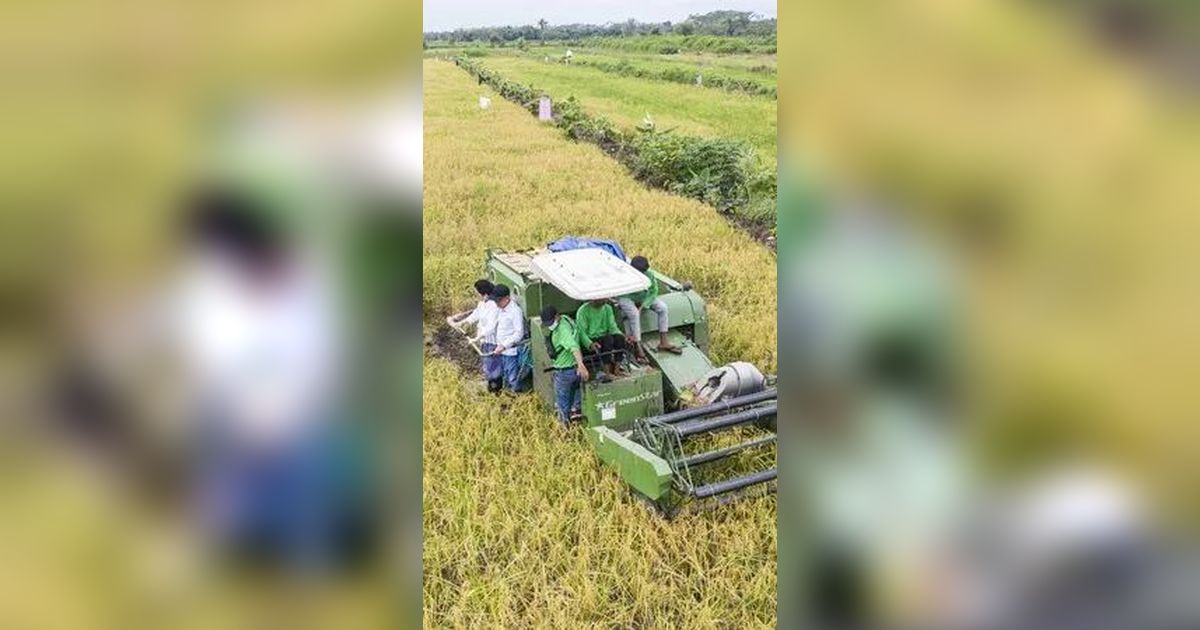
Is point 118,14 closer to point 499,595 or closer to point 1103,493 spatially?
point 1103,493

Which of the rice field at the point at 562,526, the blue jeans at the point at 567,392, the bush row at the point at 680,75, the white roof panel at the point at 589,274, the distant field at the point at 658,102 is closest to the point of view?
the rice field at the point at 562,526

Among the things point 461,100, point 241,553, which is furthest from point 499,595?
point 461,100

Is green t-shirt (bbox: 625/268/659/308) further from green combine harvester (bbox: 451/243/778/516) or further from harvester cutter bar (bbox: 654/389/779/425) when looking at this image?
harvester cutter bar (bbox: 654/389/779/425)

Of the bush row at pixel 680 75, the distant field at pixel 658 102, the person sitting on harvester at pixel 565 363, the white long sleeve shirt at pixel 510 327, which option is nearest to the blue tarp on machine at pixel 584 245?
the white long sleeve shirt at pixel 510 327

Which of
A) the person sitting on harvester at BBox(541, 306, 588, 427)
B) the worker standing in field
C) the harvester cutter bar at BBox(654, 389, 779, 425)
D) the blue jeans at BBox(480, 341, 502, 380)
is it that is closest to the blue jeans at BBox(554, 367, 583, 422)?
the person sitting on harvester at BBox(541, 306, 588, 427)

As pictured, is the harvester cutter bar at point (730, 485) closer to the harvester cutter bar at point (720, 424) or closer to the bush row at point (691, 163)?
the harvester cutter bar at point (720, 424)

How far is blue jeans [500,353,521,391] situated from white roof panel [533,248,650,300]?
115cm

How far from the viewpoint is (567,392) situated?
250 inches

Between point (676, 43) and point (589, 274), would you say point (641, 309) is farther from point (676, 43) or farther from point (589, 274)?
point (676, 43)

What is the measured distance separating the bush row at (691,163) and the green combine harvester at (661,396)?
6.79 m

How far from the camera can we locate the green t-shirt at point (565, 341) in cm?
609

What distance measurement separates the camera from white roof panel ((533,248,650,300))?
5.43 meters

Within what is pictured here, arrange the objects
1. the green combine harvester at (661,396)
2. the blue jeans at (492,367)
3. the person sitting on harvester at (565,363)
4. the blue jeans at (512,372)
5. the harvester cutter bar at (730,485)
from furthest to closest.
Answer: the blue jeans at (492,367) → the blue jeans at (512,372) → the person sitting on harvester at (565,363) → the green combine harvester at (661,396) → the harvester cutter bar at (730,485)

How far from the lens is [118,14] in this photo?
34.1 inches
